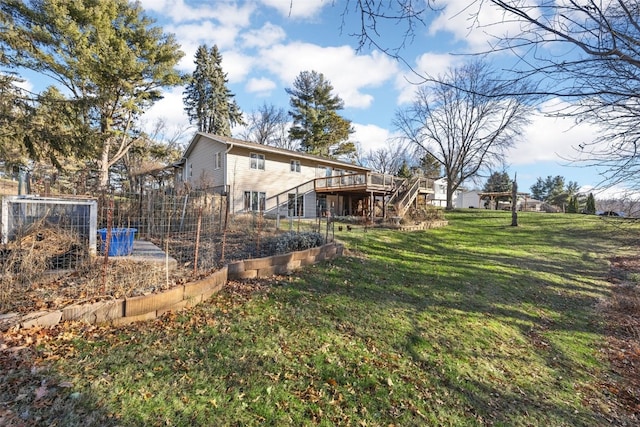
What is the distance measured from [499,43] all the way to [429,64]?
1.76 feet

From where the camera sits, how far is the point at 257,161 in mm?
16828

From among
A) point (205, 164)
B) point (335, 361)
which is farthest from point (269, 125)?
point (335, 361)

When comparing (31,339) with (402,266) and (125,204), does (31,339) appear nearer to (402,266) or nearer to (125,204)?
(125,204)

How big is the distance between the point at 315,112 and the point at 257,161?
48.6 ft

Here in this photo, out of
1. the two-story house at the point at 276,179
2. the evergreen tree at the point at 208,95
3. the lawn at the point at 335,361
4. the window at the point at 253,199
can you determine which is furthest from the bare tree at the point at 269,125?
the lawn at the point at 335,361

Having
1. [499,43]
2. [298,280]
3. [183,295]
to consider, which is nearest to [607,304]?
[298,280]

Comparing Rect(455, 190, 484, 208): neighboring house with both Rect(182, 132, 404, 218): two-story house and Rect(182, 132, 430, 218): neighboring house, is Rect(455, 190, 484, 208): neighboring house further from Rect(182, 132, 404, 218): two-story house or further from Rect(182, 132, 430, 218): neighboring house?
Rect(182, 132, 430, 218): neighboring house

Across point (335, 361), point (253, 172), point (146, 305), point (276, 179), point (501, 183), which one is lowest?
point (335, 361)

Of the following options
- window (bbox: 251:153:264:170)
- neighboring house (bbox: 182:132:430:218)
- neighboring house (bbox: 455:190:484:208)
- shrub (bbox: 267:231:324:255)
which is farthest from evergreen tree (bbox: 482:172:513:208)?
shrub (bbox: 267:231:324:255)

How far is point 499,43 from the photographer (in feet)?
7.62

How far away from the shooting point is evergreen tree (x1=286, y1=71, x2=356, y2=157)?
29781 millimetres

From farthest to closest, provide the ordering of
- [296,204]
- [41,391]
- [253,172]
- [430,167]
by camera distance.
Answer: [430,167] < [296,204] < [253,172] < [41,391]

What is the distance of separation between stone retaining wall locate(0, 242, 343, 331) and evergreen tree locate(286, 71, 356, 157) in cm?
2569

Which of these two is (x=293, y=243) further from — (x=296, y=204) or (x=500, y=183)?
(x=500, y=183)
